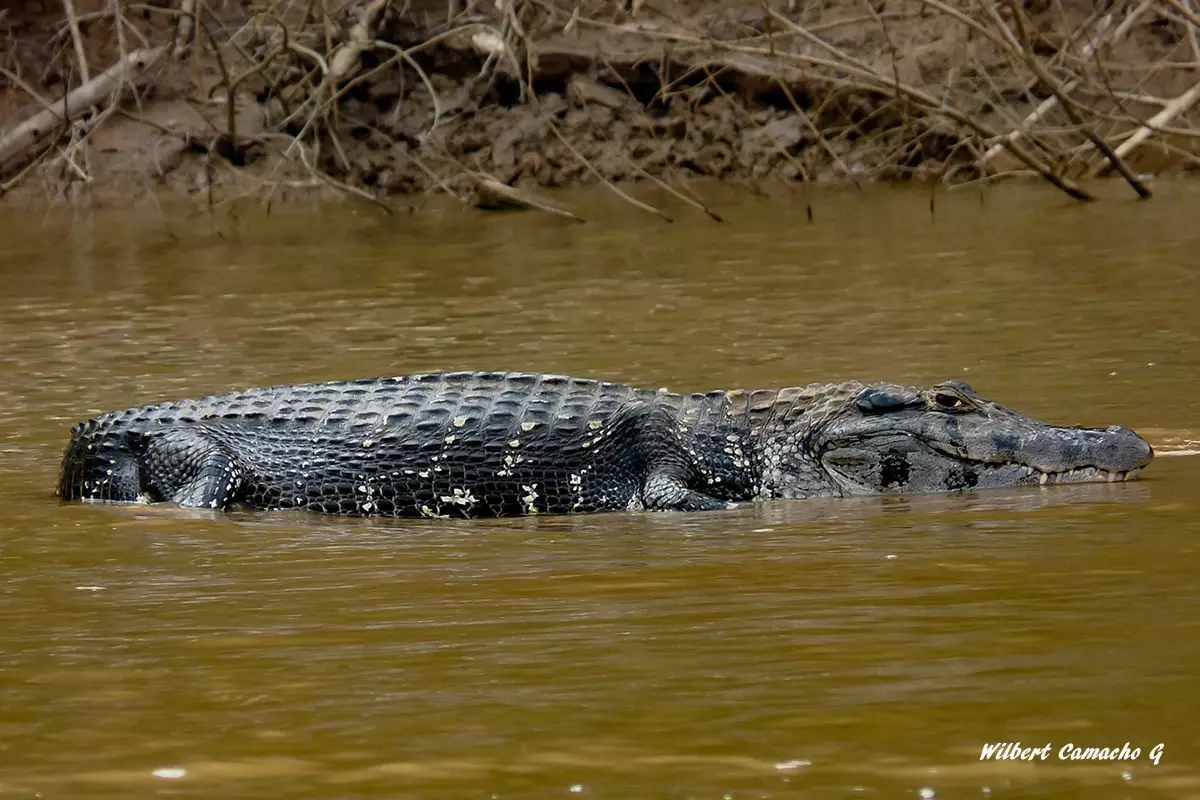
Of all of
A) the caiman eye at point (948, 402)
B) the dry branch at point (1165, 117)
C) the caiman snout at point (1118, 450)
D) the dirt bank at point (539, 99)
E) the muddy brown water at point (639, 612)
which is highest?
the dirt bank at point (539, 99)

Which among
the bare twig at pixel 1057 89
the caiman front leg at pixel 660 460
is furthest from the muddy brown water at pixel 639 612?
the bare twig at pixel 1057 89

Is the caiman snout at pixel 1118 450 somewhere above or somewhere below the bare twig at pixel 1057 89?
below

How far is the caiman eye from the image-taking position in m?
6.15

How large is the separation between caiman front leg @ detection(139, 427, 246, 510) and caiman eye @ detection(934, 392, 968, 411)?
236 cm

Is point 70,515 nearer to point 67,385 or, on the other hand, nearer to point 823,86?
point 67,385

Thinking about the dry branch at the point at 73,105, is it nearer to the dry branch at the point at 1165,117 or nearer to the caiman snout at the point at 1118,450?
the dry branch at the point at 1165,117

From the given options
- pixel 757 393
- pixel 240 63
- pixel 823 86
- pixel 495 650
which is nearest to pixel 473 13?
pixel 240 63

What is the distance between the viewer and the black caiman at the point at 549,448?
6.15 metres

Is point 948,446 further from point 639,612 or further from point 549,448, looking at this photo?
point 639,612

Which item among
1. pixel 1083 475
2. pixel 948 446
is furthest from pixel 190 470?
pixel 1083 475

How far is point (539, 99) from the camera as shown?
1934 centimetres

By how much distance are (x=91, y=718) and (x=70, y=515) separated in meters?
2.76

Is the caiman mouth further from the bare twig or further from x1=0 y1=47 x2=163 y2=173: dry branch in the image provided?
x1=0 y1=47 x2=163 y2=173: dry branch

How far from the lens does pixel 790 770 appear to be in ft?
10.1
